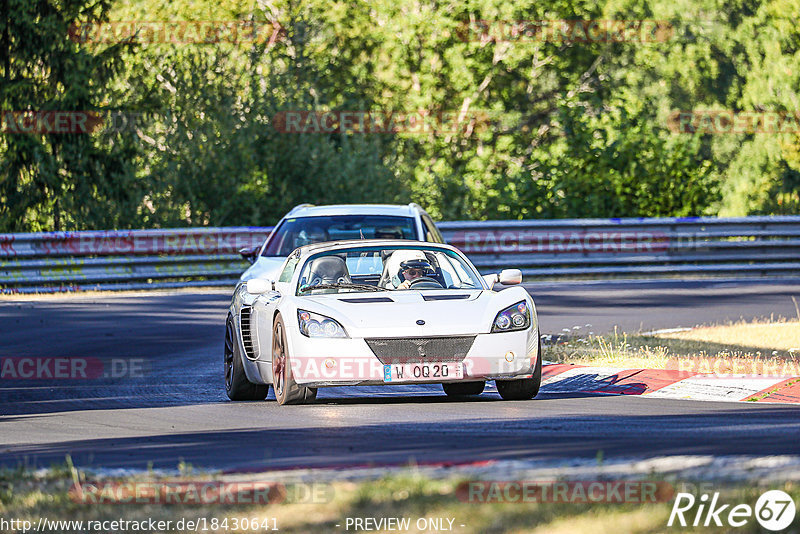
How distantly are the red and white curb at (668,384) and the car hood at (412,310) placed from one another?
4.94 feet

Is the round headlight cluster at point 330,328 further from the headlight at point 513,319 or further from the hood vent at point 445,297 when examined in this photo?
the headlight at point 513,319

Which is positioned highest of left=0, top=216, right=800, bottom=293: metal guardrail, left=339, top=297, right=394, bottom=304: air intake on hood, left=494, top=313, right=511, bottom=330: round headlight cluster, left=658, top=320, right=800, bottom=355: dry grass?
left=339, top=297, right=394, bottom=304: air intake on hood

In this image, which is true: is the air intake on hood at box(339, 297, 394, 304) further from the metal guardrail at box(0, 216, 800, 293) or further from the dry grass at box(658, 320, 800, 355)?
the metal guardrail at box(0, 216, 800, 293)

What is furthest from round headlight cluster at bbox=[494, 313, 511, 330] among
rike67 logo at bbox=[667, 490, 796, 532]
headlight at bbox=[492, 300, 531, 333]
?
rike67 logo at bbox=[667, 490, 796, 532]

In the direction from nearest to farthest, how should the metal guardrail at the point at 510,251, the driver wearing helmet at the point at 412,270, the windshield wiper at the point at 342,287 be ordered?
the windshield wiper at the point at 342,287, the driver wearing helmet at the point at 412,270, the metal guardrail at the point at 510,251

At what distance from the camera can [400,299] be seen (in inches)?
454

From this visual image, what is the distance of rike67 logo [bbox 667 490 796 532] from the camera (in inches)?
222

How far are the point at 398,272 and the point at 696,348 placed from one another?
416cm

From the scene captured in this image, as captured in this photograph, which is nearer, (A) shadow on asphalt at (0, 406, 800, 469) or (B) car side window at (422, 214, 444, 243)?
(A) shadow on asphalt at (0, 406, 800, 469)

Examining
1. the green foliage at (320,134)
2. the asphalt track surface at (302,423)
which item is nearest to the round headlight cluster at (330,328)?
the asphalt track surface at (302,423)

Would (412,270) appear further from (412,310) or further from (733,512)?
(733,512)

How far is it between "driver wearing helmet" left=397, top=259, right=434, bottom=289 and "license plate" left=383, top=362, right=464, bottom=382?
138cm

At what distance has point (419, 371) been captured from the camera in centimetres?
1103

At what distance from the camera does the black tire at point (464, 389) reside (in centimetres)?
1249
